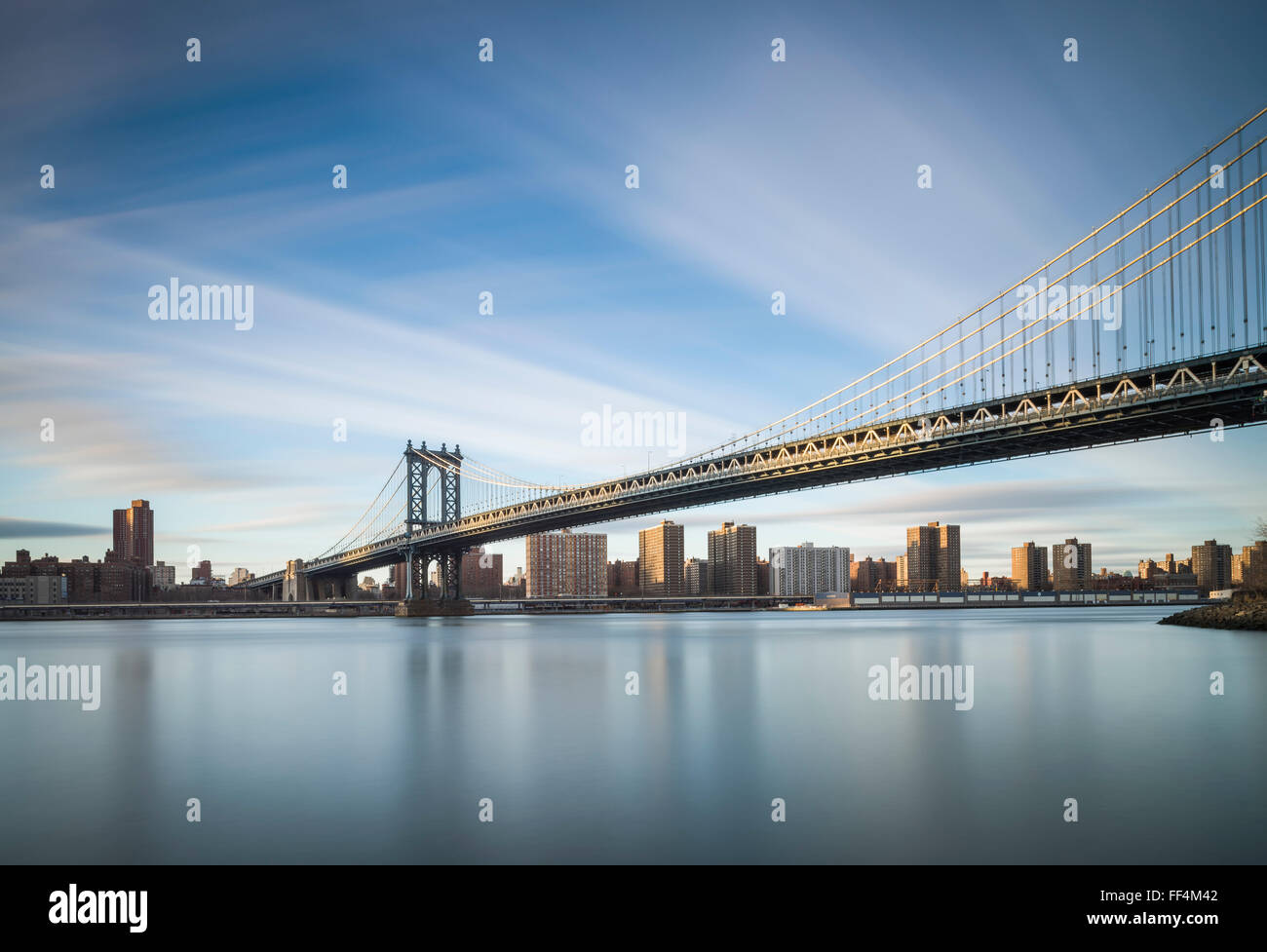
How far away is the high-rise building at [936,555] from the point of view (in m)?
159

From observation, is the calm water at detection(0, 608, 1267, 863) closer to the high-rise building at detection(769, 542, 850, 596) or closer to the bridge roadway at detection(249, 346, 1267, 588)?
the bridge roadway at detection(249, 346, 1267, 588)

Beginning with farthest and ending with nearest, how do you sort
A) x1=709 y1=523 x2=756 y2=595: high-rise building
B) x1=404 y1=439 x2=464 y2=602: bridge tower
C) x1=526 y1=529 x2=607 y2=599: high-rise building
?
x1=709 y1=523 x2=756 y2=595: high-rise building → x1=526 y1=529 x2=607 y2=599: high-rise building → x1=404 y1=439 x2=464 y2=602: bridge tower

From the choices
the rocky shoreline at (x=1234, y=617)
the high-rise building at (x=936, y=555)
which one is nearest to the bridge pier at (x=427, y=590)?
the rocky shoreline at (x=1234, y=617)

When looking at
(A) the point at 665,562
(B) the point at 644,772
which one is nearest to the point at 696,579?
(A) the point at 665,562

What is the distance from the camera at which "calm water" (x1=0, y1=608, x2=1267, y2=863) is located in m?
7.49

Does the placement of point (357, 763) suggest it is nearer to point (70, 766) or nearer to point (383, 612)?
point (70, 766)

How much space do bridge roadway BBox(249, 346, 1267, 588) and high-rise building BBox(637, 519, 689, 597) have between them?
286 feet

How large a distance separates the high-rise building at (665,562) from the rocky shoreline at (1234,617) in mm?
106101

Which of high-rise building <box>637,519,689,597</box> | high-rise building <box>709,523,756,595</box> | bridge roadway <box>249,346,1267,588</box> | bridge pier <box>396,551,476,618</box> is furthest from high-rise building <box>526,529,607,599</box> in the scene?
bridge roadway <box>249,346,1267,588</box>

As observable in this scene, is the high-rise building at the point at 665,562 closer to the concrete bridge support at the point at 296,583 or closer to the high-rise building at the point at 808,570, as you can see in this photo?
the high-rise building at the point at 808,570

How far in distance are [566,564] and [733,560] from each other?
29.0 meters
